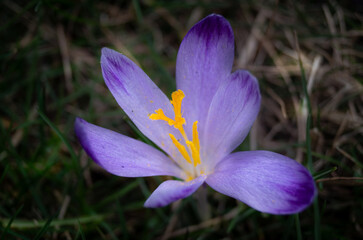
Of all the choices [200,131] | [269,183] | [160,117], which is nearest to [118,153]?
[160,117]

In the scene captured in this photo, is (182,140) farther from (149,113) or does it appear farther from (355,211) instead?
(355,211)

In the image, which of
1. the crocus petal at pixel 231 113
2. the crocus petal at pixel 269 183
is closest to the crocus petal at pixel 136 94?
the crocus petal at pixel 231 113

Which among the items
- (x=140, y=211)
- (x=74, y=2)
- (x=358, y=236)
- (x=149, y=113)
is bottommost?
(x=358, y=236)

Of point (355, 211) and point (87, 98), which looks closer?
point (355, 211)

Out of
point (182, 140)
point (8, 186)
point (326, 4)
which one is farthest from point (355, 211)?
point (8, 186)

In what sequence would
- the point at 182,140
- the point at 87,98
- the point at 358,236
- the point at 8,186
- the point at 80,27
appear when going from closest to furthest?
1. the point at 182,140
2. the point at 358,236
3. the point at 8,186
4. the point at 87,98
5. the point at 80,27

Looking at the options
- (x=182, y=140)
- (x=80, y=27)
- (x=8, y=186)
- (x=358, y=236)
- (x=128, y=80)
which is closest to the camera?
(x=128, y=80)

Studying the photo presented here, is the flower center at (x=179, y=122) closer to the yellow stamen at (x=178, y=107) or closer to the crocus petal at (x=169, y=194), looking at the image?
the yellow stamen at (x=178, y=107)
